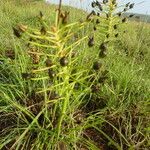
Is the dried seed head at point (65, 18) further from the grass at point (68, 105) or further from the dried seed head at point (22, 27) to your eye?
the dried seed head at point (22, 27)

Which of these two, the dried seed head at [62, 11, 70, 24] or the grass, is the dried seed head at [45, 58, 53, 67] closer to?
the grass

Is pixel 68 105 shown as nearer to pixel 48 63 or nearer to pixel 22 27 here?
pixel 48 63

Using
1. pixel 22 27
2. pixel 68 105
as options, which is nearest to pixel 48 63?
pixel 22 27

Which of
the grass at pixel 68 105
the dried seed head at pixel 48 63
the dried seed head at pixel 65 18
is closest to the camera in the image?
the dried seed head at pixel 65 18

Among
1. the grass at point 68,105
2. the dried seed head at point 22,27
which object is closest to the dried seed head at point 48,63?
the grass at point 68,105

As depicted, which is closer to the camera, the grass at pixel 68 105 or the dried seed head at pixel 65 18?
the dried seed head at pixel 65 18

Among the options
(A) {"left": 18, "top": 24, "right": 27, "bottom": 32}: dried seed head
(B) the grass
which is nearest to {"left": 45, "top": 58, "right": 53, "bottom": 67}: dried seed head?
(B) the grass

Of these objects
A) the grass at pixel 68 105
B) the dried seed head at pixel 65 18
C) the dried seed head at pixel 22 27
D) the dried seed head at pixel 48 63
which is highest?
the dried seed head at pixel 65 18

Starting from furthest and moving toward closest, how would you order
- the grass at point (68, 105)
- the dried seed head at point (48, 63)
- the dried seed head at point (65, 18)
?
the grass at point (68, 105) → the dried seed head at point (48, 63) → the dried seed head at point (65, 18)

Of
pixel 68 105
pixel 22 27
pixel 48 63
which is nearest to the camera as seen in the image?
pixel 22 27

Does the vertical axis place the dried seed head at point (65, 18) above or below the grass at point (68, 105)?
above

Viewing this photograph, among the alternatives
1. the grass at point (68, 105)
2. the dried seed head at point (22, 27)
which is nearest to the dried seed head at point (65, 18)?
the grass at point (68, 105)

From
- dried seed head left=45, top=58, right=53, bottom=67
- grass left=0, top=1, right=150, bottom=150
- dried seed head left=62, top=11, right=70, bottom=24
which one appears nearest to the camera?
dried seed head left=62, top=11, right=70, bottom=24

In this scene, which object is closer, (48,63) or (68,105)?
(48,63)
